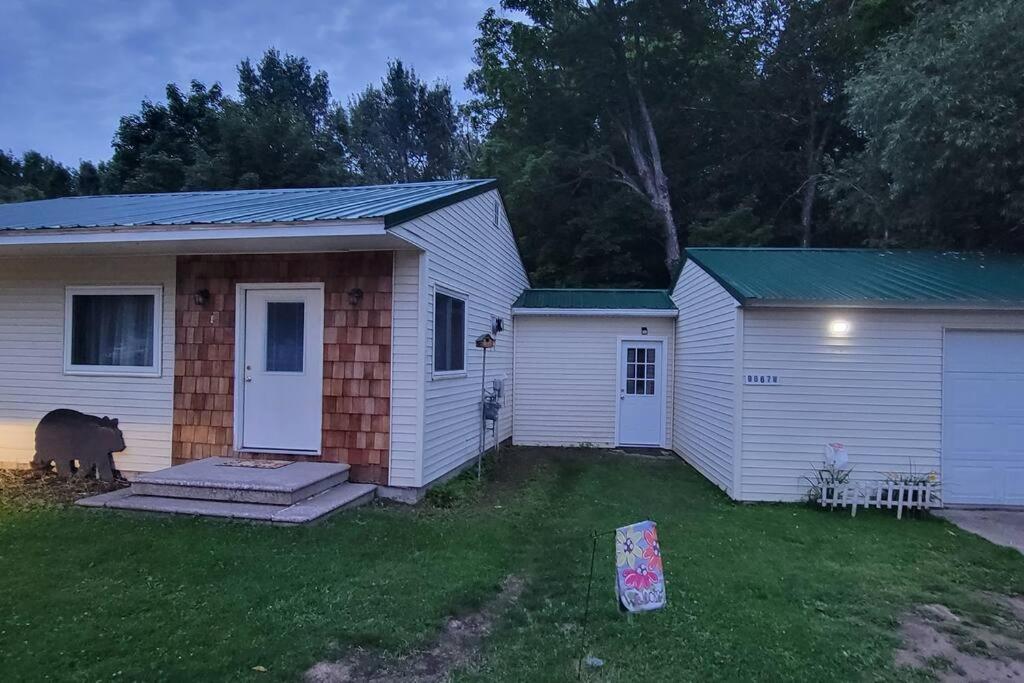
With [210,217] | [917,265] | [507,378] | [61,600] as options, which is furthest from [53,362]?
[917,265]

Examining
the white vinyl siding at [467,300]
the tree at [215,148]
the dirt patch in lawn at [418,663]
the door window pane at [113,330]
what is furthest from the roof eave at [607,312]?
the tree at [215,148]

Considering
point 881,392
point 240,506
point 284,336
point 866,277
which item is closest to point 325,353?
point 284,336

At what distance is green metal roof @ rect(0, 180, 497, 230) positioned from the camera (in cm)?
559

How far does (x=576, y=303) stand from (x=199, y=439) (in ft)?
21.3

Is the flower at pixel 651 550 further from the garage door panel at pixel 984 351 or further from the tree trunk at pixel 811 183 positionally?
the tree trunk at pixel 811 183

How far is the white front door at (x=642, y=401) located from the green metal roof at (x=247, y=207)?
3.93 metres

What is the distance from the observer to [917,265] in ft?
26.5

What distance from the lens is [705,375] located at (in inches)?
331

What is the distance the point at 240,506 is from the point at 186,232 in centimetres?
262

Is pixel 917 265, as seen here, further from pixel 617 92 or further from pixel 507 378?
pixel 617 92

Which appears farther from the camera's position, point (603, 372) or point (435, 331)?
point (603, 372)

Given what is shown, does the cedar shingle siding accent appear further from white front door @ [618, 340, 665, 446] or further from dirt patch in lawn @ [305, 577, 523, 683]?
white front door @ [618, 340, 665, 446]

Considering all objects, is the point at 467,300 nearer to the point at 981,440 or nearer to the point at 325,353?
the point at 325,353

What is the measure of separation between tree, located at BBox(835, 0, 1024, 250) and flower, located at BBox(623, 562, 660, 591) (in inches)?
337
